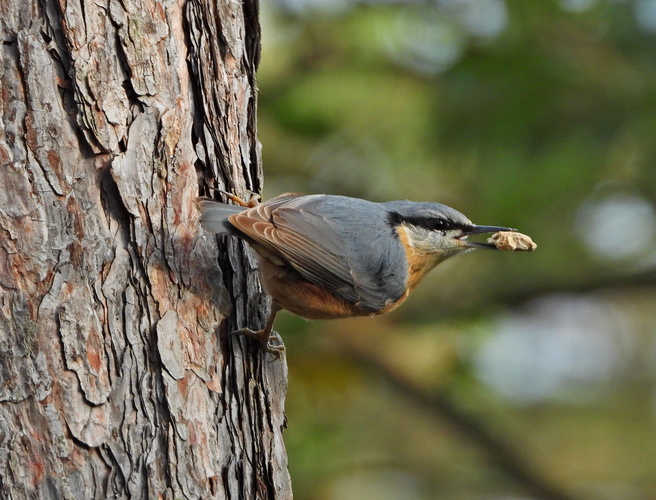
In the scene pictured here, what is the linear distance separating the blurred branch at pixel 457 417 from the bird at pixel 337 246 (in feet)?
7.45

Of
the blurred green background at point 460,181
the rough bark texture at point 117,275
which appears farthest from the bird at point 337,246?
the blurred green background at point 460,181

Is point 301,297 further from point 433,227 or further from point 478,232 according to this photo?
point 478,232

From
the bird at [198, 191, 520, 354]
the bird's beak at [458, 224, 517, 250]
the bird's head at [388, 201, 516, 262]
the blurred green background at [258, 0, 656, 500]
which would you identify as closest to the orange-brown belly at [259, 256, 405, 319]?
the bird at [198, 191, 520, 354]

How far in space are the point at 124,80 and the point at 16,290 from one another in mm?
763

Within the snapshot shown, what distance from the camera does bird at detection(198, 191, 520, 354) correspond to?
284cm

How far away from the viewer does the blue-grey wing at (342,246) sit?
3023 millimetres

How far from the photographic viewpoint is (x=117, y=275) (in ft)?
8.02

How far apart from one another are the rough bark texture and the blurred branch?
10.1 ft

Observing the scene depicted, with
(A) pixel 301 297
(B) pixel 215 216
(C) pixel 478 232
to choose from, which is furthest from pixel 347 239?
(B) pixel 215 216

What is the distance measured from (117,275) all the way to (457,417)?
3885mm

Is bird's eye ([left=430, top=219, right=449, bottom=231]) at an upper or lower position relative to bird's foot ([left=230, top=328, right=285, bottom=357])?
upper

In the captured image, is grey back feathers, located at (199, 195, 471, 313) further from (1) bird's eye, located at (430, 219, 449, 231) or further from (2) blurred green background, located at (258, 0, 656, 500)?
(2) blurred green background, located at (258, 0, 656, 500)

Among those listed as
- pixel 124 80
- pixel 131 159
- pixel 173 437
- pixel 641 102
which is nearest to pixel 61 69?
pixel 124 80

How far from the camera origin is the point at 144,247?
8.23 ft
